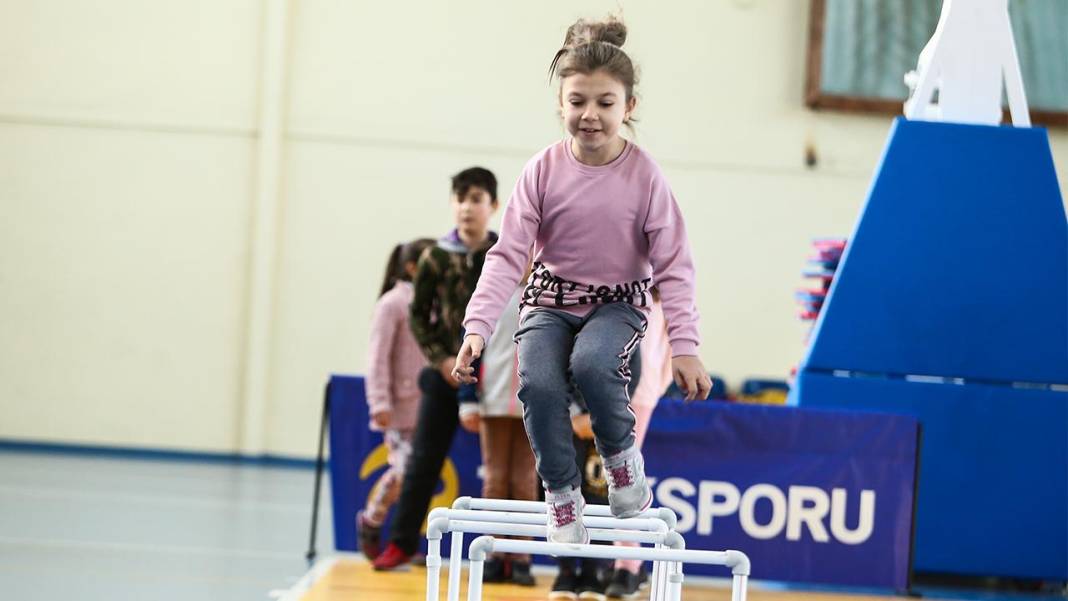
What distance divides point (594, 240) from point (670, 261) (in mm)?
164

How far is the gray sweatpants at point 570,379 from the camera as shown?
8.33 ft

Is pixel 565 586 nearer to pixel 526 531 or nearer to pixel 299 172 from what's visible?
pixel 526 531

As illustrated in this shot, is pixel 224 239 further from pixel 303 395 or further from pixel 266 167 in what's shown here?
pixel 303 395

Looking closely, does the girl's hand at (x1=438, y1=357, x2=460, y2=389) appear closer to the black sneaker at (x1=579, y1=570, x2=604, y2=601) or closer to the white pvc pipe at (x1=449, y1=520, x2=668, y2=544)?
the black sneaker at (x1=579, y1=570, x2=604, y2=601)

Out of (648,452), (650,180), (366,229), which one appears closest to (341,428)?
(648,452)

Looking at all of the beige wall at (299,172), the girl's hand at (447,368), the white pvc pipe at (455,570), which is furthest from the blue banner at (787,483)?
the beige wall at (299,172)

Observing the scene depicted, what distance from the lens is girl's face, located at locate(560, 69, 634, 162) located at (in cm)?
258

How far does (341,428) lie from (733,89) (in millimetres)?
5059

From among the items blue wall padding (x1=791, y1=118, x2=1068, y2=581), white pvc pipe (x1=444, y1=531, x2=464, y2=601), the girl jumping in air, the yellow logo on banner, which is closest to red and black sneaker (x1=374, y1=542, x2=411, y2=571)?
the yellow logo on banner

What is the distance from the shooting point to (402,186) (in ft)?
30.3

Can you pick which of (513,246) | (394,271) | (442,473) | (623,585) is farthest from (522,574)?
(513,246)

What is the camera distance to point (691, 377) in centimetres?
257

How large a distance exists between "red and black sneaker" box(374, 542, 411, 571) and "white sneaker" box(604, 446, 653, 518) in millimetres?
2214

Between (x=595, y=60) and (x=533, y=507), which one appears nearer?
(x=595, y=60)
